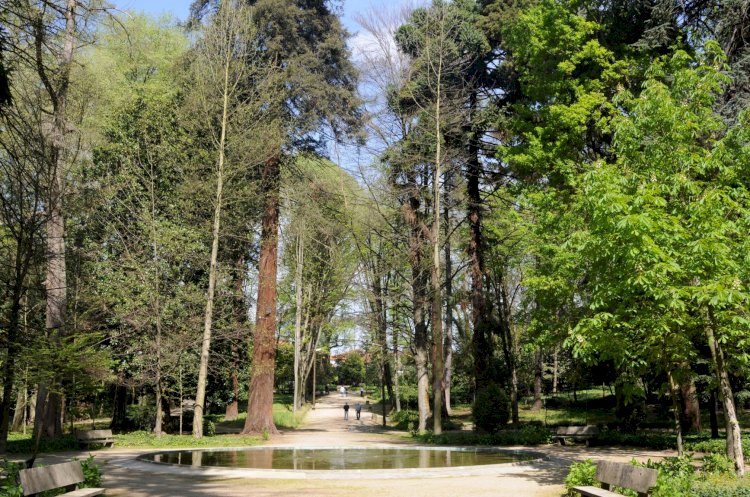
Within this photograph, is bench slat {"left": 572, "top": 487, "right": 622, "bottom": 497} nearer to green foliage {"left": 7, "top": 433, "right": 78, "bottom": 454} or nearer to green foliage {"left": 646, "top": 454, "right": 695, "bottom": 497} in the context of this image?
green foliage {"left": 646, "top": 454, "right": 695, "bottom": 497}

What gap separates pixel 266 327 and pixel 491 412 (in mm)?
8693

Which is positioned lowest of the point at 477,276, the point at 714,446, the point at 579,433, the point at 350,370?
the point at 579,433

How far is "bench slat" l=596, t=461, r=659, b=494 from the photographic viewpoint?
281 inches

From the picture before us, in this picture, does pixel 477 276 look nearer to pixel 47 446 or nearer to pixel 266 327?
pixel 266 327

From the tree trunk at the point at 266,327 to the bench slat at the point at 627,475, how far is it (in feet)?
50.8

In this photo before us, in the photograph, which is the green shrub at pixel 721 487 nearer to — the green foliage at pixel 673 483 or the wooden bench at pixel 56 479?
the green foliage at pixel 673 483

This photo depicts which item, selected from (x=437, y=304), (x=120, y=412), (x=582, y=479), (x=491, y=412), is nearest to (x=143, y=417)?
(x=120, y=412)

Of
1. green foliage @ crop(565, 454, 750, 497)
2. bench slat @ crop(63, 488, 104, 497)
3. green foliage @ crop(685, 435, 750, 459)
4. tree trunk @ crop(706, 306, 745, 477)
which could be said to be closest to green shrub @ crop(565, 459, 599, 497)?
green foliage @ crop(565, 454, 750, 497)

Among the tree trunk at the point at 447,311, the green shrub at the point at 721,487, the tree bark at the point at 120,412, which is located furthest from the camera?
the tree trunk at the point at 447,311

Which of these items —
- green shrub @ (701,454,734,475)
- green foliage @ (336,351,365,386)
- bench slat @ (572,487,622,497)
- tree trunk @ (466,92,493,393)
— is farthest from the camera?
green foliage @ (336,351,365,386)

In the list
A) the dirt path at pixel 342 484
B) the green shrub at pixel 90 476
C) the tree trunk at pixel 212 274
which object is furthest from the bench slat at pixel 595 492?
the tree trunk at pixel 212 274

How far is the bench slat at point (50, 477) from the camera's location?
7.09m

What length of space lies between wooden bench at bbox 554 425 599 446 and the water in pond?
4322 mm

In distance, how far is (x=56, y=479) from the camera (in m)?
7.72
